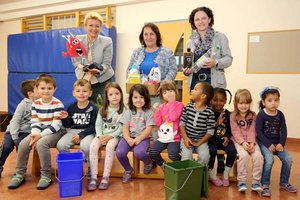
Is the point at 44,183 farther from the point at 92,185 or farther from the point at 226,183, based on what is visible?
the point at 226,183

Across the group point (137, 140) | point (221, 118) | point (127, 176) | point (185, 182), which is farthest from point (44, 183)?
point (221, 118)

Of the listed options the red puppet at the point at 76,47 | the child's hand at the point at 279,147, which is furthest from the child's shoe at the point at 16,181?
the child's hand at the point at 279,147

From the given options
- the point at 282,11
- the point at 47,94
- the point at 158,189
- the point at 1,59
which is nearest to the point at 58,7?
the point at 1,59

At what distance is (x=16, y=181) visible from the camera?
7.80 feet

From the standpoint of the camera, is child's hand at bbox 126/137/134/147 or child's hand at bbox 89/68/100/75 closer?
child's hand at bbox 126/137/134/147

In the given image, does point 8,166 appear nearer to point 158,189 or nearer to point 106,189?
point 106,189

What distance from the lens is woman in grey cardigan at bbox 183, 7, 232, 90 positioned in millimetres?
2535

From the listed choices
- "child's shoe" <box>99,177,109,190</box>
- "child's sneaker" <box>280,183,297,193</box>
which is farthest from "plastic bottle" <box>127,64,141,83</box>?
"child's sneaker" <box>280,183,297,193</box>

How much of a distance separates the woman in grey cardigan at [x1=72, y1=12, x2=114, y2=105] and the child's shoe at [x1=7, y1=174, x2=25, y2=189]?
968 millimetres

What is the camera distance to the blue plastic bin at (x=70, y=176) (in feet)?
6.98

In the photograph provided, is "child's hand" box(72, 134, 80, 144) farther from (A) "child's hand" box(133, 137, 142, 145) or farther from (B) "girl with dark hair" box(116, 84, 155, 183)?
(A) "child's hand" box(133, 137, 142, 145)

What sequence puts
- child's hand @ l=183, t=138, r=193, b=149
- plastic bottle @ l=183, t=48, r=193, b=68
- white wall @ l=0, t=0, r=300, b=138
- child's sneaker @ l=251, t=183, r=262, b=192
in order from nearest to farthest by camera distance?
child's sneaker @ l=251, t=183, r=262, b=192, child's hand @ l=183, t=138, r=193, b=149, plastic bottle @ l=183, t=48, r=193, b=68, white wall @ l=0, t=0, r=300, b=138

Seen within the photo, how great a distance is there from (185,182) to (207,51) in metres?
1.24

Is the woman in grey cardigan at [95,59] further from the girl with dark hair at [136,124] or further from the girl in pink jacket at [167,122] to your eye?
the girl in pink jacket at [167,122]
